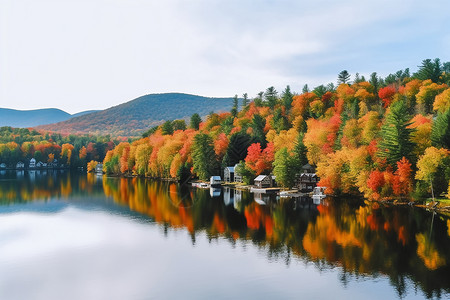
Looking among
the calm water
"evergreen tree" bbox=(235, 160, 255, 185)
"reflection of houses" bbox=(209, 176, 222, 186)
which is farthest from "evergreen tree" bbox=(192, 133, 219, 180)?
the calm water

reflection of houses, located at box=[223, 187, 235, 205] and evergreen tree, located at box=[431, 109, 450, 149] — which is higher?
evergreen tree, located at box=[431, 109, 450, 149]

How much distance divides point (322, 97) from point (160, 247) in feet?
304

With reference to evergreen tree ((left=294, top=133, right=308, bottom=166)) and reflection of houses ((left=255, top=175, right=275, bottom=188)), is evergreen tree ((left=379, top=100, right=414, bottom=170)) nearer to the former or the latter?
evergreen tree ((left=294, top=133, right=308, bottom=166))

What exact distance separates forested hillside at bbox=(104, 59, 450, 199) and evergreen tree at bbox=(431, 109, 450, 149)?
0.48 feet

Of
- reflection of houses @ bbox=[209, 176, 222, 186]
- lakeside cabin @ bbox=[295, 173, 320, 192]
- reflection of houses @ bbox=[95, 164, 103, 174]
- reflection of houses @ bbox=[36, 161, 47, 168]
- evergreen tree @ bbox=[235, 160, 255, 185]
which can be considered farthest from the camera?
reflection of houses @ bbox=[36, 161, 47, 168]

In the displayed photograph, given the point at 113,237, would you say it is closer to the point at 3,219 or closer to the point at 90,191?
the point at 3,219

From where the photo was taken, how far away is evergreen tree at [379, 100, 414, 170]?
61.0 m

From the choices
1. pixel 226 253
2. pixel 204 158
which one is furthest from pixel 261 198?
pixel 226 253

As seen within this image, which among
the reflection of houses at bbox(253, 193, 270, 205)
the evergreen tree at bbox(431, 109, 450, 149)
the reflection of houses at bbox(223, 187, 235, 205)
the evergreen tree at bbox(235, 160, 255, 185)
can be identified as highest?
the evergreen tree at bbox(431, 109, 450, 149)

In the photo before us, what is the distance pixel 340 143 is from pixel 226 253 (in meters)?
50.6

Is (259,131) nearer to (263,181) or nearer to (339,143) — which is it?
(263,181)

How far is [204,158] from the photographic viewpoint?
3981 inches

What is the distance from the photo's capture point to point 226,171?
101m

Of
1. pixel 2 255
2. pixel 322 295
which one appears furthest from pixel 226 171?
pixel 322 295
